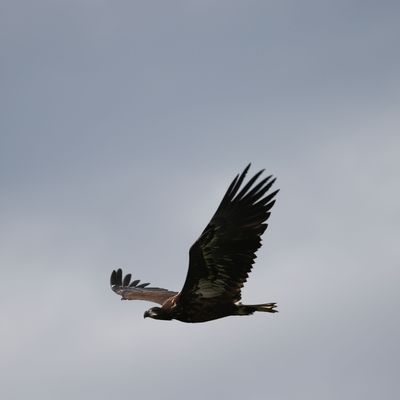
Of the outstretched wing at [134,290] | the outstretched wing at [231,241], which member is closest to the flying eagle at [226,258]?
the outstretched wing at [231,241]

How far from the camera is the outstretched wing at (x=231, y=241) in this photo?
58.3ft

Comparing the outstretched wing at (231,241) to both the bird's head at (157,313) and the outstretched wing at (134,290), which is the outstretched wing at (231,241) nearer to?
the bird's head at (157,313)

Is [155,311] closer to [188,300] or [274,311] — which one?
[188,300]

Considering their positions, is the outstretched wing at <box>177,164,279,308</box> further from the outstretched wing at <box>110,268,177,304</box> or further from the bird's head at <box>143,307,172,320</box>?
the outstretched wing at <box>110,268,177,304</box>

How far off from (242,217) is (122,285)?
938 centimetres

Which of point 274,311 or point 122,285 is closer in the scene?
point 274,311

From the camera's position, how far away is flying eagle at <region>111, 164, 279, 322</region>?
701 inches

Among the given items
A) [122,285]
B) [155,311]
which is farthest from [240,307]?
[122,285]

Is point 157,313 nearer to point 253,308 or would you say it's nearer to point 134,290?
point 253,308

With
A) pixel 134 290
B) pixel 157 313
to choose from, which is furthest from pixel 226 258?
pixel 134 290

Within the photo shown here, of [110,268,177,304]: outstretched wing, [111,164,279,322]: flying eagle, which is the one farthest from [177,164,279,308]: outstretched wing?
[110,268,177,304]: outstretched wing

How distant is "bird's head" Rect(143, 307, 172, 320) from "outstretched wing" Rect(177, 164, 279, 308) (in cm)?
112

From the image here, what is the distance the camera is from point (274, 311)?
1902 cm

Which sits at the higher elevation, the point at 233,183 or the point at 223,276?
the point at 233,183
